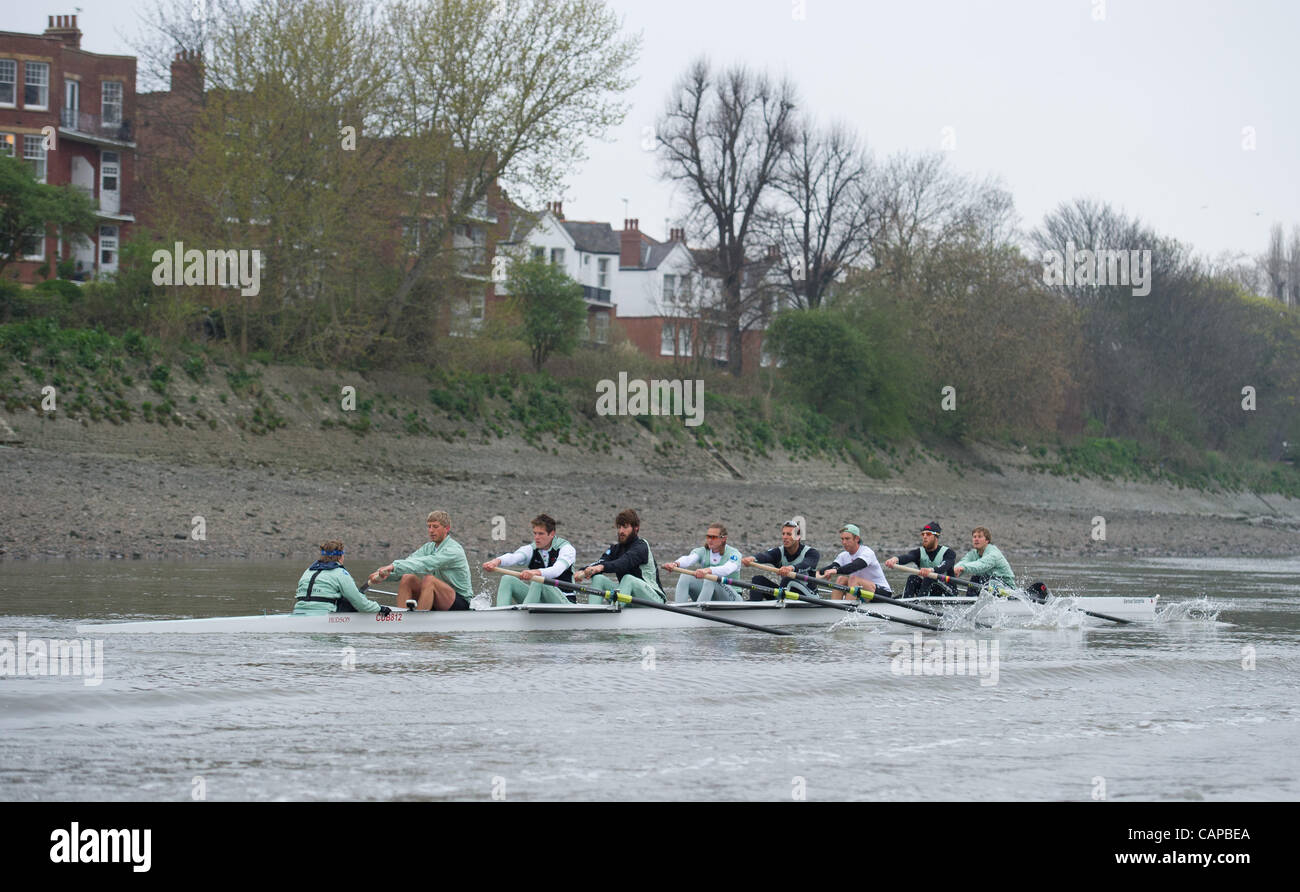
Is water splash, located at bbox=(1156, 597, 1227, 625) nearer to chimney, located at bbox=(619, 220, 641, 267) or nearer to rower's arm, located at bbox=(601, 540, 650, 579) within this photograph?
rower's arm, located at bbox=(601, 540, 650, 579)

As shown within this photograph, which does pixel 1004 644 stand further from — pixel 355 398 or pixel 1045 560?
pixel 355 398

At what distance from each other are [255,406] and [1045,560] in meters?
16.7

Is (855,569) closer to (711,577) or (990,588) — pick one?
(990,588)

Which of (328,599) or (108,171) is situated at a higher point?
(108,171)

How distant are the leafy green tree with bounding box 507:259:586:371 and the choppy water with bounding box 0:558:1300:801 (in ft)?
80.0

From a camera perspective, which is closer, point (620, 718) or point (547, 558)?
point (620, 718)

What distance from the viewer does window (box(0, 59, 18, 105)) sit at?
143 feet

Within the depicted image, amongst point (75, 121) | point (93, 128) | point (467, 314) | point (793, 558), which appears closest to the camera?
point (793, 558)

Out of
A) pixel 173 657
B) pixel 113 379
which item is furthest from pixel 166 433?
pixel 173 657

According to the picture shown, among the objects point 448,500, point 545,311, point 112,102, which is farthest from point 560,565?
point 112,102

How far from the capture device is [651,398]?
1524 inches

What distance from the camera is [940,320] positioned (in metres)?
46.8

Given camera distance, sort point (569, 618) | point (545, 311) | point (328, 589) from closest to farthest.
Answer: point (328, 589), point (569, 618), point (545, 311)
